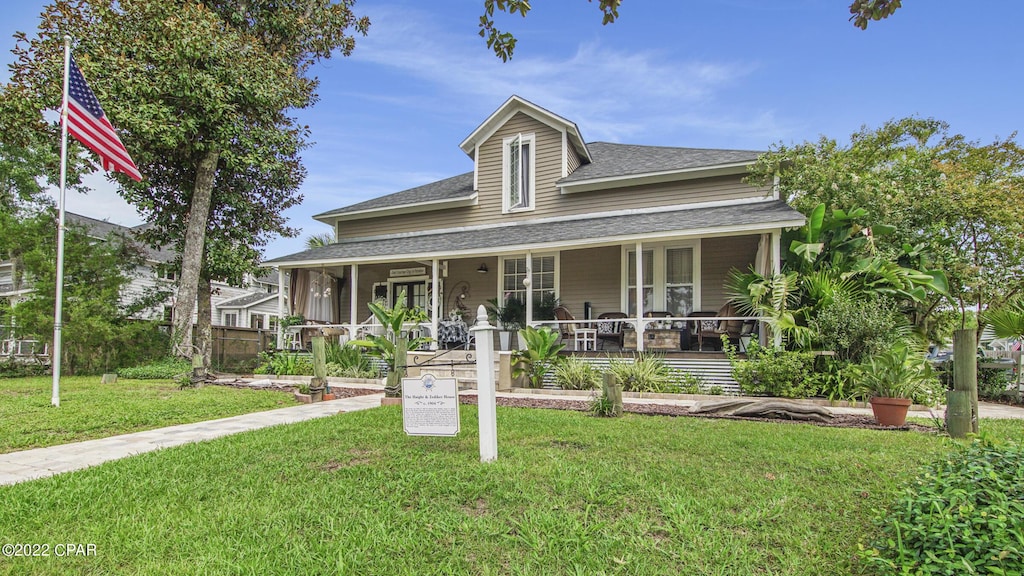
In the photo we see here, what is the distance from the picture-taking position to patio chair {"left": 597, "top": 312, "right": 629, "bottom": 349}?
12.2 m

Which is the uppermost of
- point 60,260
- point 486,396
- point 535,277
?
point 535,277

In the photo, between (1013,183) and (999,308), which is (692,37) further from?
(1013,183)

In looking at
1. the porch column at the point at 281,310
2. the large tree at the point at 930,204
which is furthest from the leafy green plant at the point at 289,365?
the large tree at the point at 930,204

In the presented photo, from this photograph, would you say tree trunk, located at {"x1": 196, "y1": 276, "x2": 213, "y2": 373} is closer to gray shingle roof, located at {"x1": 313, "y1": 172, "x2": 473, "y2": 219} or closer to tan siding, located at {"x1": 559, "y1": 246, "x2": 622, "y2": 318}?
gray shingle roof, located at {"x1": 313, "y1": 172, "x2": 473, "y2": 219}

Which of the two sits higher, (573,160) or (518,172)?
(573,160)

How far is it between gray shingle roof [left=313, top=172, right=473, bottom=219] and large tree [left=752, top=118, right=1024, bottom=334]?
8.49 m

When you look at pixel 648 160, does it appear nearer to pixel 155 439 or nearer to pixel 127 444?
pixel 155 439

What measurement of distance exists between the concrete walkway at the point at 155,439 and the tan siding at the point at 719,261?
4.35m

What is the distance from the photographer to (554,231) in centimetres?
1369

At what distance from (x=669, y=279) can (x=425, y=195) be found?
826 centimetres

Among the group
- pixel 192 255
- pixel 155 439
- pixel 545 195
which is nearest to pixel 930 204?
pixel 545 195

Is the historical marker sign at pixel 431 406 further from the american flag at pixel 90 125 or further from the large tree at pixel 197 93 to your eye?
the large tree at pixel 197 93

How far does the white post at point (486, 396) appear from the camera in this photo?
14.8ft

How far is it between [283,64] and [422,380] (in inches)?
566
